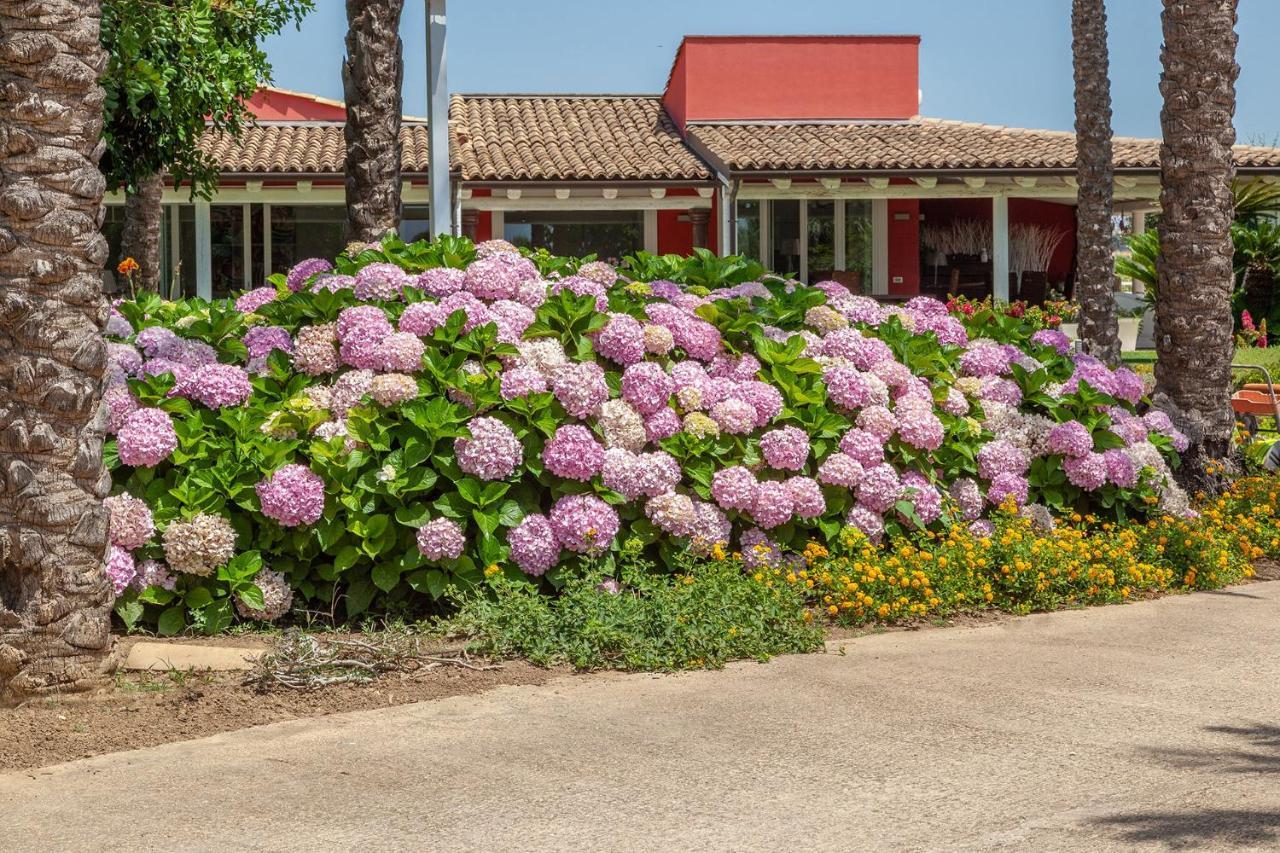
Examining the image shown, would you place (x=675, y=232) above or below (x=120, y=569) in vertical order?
above

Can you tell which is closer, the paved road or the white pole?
the paved road

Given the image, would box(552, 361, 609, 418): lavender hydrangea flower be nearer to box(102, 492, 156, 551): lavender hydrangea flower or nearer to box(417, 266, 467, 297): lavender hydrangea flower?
box(417, 266, 467, 297): lavender hydrangea flower

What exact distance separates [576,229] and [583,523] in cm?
1979

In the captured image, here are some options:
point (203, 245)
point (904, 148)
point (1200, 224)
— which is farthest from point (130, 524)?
point (904, 148)

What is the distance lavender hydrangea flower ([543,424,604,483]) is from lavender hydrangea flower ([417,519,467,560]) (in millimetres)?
561

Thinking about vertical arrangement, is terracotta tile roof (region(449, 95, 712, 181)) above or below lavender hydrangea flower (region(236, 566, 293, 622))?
above

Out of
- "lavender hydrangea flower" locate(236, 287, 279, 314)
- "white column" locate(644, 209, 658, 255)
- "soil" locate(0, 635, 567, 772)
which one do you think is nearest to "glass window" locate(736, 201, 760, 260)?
"white column" locate(644, 209, 658, 255)

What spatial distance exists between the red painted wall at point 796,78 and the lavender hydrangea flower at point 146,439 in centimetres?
2155

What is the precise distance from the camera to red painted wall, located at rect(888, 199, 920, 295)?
2592 cm

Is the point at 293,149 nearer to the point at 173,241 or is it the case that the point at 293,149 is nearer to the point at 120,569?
the point at 173,241

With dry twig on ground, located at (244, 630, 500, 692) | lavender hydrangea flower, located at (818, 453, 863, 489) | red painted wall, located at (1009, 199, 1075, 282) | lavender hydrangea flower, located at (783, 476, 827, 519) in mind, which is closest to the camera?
dry twig on ground, located at (244, 630, 500, 692)

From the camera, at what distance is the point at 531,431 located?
664 cm

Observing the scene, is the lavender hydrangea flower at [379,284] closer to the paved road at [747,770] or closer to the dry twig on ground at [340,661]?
the dry twig on ground at [340,661]

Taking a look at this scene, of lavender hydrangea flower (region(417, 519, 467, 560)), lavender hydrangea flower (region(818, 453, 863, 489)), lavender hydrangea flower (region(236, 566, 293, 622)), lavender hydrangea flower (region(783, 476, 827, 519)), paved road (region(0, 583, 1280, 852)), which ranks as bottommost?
paved road (region(0, 583, 1280, 852))
